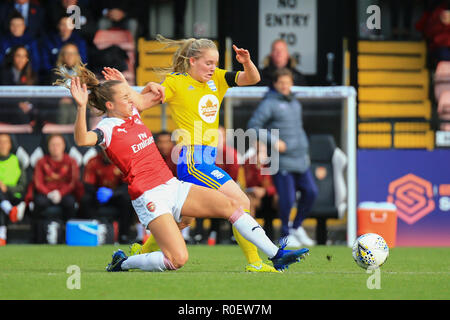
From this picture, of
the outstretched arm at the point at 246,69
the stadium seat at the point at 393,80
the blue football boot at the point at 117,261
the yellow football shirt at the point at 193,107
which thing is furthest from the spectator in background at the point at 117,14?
the blue football boot at the point at 117,261

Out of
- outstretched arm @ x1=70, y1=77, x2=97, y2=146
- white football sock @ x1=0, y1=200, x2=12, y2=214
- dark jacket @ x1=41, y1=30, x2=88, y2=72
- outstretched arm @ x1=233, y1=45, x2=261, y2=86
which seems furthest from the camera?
dark jacket @ x1=41, y1=30, x2=88, y2=72

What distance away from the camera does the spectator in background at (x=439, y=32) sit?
14492 millimetres

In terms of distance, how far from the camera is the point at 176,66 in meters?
7.37

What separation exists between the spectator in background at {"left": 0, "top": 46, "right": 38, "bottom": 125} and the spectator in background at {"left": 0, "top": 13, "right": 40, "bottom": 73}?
0.35 m

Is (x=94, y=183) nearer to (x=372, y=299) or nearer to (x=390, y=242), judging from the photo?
(x=390, y=242)

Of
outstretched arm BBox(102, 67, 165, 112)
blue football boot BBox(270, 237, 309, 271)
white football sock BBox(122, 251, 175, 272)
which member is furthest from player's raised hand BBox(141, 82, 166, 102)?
blue football boot BBox(270, 237, 309, 271)

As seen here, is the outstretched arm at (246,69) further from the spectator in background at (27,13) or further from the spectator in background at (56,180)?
the spectator in background at (27,13)

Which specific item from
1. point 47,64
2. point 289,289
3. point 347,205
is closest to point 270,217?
point 347,205

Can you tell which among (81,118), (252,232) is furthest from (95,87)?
(252,232)

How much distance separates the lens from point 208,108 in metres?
7.21

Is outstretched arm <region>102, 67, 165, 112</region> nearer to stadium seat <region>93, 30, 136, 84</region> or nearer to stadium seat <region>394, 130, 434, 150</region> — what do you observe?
stadium seat <region>394, 130, 434, 150</region>

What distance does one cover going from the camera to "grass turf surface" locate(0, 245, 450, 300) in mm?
5410

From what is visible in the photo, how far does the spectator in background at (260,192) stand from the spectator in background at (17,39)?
12.2ft

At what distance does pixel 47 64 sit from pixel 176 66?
6.16 m
